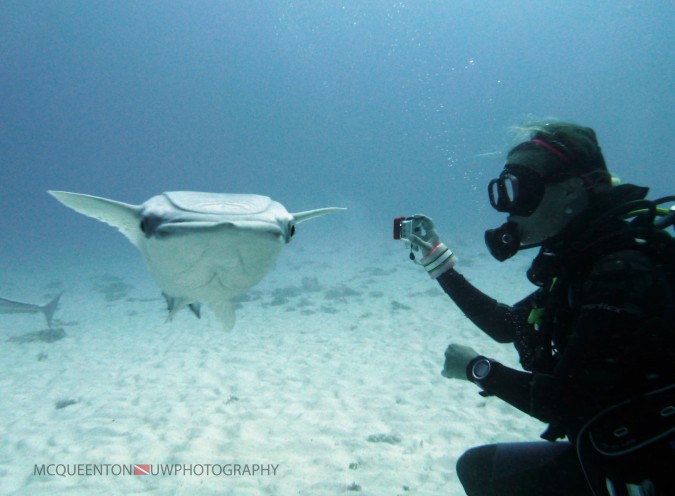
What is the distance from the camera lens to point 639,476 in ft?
5.01

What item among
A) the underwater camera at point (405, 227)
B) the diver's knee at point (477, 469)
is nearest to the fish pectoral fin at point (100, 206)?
the underwater camera at point (405, 227)

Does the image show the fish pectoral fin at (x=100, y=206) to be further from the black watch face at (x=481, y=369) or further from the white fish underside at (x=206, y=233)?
the black watch face at (x=481, y=369)

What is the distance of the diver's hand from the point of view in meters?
2.38

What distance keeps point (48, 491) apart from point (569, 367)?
17.4ft

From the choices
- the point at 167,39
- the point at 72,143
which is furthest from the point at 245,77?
the point at 72,143

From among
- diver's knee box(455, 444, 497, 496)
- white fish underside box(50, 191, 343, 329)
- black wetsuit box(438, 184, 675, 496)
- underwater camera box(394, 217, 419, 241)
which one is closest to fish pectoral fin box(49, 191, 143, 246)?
white fish underside box(50, 191, 343, 329)

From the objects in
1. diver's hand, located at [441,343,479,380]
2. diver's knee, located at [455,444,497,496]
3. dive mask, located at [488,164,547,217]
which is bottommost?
diver's knee, located at [455,444,497,496]

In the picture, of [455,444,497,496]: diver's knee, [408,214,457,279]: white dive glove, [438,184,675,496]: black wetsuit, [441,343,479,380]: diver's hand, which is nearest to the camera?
[438,184,675,496]: black wetsuit

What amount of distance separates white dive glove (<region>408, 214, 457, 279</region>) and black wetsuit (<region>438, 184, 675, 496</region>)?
836 millimetres

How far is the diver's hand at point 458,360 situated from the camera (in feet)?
7.80

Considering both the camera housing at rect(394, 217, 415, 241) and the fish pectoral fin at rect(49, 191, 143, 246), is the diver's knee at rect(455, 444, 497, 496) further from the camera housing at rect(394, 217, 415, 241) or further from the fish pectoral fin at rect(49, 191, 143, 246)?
the fish pectoral fin at rect(49, 191, 143, 246)

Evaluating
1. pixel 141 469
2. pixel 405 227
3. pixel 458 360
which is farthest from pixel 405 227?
pixel 141 469

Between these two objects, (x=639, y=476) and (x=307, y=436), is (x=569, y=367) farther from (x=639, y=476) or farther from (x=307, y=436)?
(x=307, y=436)

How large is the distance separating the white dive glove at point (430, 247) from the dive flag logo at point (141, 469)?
13.6 feet
